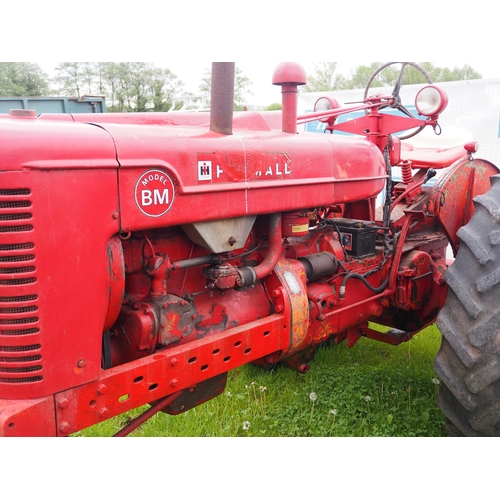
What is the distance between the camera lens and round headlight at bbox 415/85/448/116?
3.20 m

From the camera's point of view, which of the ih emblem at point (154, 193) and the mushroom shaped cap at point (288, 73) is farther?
the mushroom shaped cap at point (288, 73)

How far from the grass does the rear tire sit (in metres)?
0.56

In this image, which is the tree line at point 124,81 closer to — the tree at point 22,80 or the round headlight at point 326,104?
the tree at point 22,80

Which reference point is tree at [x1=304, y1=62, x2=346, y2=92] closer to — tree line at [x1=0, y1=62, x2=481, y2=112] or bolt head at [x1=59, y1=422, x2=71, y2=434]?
tree line at [x1=0, y1=62, x2=481, y2=112]

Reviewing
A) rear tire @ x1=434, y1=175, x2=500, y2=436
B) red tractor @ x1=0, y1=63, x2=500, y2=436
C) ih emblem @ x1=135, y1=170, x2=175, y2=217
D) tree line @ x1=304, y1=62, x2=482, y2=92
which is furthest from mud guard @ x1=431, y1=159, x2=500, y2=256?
tree line @ x1=304, y1=62, x2=482, y2=92

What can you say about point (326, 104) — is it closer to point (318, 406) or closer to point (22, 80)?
point (318, 406)

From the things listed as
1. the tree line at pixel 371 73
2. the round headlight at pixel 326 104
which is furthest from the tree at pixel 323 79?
the round headlight at pixel 326 104

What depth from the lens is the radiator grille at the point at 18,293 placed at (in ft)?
5.00

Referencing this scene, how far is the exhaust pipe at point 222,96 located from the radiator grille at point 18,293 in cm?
88

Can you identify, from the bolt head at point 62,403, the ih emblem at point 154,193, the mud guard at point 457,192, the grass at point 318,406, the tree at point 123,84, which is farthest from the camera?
the tree at point 123,84

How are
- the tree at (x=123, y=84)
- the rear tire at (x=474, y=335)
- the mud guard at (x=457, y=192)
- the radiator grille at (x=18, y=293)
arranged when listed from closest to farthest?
1. the radiator grille at (x=18, y=293)
2. the rear tire at (x=474, y=335)
3. the mud guard at (x=457, y=192)
4. the tree at (x=123, y=84)

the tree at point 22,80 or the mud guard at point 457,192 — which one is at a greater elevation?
the tree at point 22,80

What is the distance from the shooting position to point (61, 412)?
5.52 feet

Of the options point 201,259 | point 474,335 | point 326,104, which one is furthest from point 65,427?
point 326,104
